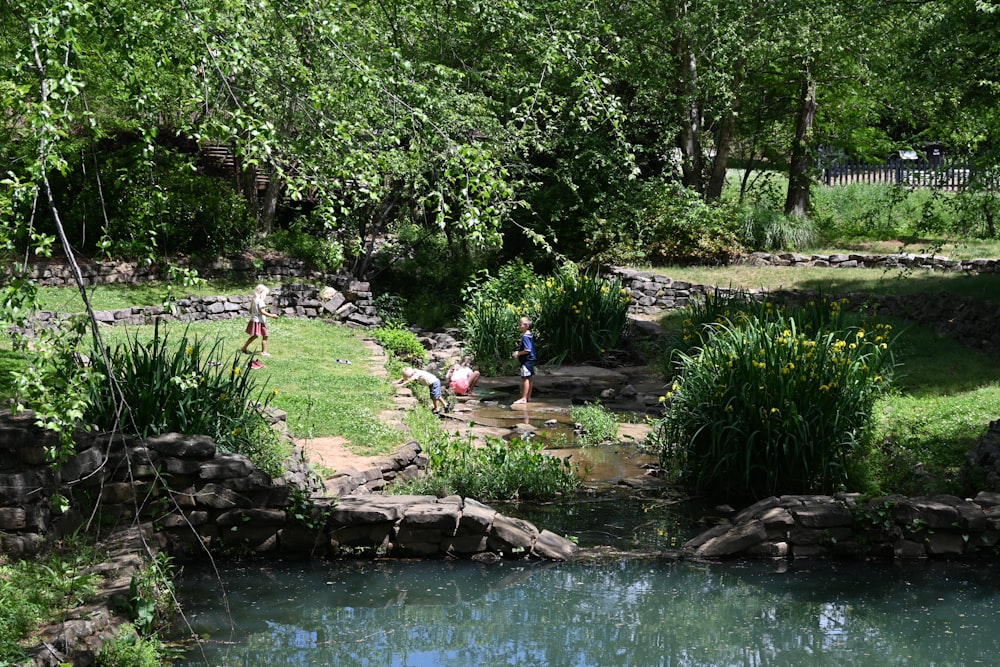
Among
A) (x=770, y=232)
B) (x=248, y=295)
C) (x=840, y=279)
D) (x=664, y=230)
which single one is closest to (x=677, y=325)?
(x=840, y=279)

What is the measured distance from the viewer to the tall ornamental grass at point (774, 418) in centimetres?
952

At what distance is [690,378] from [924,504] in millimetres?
2688

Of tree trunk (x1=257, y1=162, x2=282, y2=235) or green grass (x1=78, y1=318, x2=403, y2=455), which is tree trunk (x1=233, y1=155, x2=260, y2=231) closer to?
tree trunk (x1=257, y1=162, x2=282, y2=235)

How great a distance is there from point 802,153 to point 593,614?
18.7 metres

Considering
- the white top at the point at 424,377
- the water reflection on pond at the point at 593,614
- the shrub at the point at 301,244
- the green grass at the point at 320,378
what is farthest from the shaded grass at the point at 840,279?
the water reflection on pond at the point at 593,614

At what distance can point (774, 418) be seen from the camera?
9.54 metres

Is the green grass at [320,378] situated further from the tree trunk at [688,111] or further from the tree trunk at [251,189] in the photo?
the tree trunk at [688,111]

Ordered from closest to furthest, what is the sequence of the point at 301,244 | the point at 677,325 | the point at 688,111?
the point at 677,325, the point at 301,244, the point at 688,111

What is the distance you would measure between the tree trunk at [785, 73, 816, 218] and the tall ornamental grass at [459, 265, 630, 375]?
8.18m

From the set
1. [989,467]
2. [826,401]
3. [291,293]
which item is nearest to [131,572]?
[826,401]

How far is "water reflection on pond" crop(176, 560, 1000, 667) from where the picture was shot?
21.3 ft

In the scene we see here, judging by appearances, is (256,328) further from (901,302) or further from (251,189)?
(901,302)

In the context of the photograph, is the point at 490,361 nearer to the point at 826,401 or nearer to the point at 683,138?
the point at 826,401

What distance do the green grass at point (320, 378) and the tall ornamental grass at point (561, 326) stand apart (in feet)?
6.75
